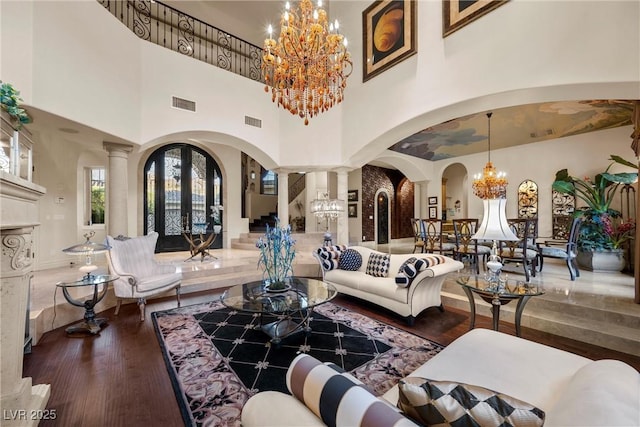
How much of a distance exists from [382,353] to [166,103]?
5639mm

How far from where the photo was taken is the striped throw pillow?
31.4 inches

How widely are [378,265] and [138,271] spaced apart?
3.64 meters

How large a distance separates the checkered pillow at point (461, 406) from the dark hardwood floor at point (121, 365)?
168cm

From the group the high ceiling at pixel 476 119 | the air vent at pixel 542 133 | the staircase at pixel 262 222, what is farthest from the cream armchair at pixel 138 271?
the air vent at pixel 542 133

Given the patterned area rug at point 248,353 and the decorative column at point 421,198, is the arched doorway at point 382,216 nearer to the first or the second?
the decorative column at point 421,198

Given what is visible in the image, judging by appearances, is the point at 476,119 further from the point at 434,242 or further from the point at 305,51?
the point at 305,51

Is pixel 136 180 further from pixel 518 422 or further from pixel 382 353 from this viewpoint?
pixel 518 422

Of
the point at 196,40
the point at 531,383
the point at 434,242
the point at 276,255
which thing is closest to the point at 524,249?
the point at 434,242

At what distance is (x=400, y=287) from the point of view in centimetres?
337

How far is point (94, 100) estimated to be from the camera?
13.4 ft

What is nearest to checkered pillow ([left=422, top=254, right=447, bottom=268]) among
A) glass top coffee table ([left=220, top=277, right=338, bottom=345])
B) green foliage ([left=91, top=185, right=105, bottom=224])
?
glass top coffee table ([left=220, top=277, right=338, bottom=345])

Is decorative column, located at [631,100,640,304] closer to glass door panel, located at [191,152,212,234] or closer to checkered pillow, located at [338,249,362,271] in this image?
checkered pillow, located at [338,249,362,271]

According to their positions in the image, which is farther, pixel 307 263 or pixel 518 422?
pixel 307 263

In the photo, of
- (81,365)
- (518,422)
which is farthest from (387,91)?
(81,365)
